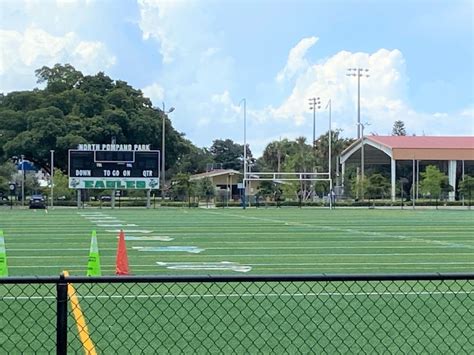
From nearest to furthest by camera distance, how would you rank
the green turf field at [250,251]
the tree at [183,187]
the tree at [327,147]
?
the green turf field at [250,251] < the tree at [183,187] < the tree at [327,147]

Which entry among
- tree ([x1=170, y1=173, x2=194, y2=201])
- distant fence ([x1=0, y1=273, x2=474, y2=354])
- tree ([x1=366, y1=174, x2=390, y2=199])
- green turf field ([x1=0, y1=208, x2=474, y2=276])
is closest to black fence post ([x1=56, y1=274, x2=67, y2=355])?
distant fence ([x1=0, y1=273, x2=474, y2=354])

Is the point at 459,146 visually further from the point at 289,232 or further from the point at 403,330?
the point at 403,330

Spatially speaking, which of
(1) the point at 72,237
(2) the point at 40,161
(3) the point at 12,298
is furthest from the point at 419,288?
(2) the point at 40,161

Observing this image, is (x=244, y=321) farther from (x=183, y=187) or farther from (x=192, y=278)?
(x=183, y=187)

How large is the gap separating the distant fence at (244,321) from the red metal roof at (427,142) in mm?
72672

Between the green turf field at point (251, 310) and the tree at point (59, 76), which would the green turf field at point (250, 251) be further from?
the tree at point (59, 76)

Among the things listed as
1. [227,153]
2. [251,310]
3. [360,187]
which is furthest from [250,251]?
[227,153]

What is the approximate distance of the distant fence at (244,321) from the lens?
733 centimetres

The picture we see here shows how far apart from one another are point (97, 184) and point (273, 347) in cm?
4683

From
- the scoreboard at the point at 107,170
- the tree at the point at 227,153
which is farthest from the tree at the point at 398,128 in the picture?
the scoreboard at the point at 107,170

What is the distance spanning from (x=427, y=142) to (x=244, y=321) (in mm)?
78761

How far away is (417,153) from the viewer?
81.0 metres

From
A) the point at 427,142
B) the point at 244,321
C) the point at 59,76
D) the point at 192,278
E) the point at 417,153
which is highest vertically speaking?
the point at 59,76

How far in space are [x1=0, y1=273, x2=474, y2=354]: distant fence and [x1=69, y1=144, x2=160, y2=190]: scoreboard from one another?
138ft
